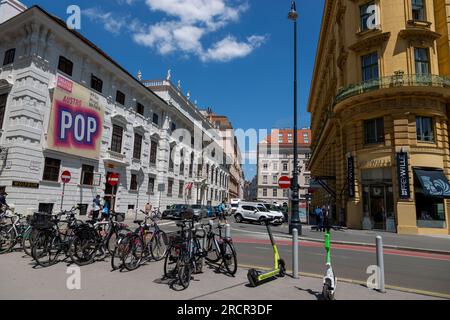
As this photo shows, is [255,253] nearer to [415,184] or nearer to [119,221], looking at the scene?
[119,221]

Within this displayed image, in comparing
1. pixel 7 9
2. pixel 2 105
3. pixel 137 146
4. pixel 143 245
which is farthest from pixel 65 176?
pixel 7 9

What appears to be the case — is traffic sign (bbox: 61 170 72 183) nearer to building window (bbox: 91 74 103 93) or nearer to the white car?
building window (bbox: 91 74 103 93)

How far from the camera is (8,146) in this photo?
17.7m

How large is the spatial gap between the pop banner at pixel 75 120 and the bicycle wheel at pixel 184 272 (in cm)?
1716

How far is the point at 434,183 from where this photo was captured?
19.6 metres

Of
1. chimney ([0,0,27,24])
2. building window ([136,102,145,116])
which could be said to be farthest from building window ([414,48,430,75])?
chimney ([0,0,27,24])

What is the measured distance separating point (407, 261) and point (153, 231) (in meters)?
8.65

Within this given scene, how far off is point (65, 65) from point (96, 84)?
3.33 metres

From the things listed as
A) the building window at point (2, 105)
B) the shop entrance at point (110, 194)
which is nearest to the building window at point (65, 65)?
the building window at point (2, 105)

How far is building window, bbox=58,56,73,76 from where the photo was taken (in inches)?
818

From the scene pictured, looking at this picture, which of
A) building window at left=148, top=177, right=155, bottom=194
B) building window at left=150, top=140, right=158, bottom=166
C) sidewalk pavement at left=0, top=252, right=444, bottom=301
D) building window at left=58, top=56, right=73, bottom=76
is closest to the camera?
sidewalk pavement at left=0, top=252, right=444, bottom=301

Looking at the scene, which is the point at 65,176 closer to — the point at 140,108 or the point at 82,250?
the point at 82,250

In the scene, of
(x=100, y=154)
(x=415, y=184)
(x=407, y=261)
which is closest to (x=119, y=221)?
(x=407, y=261)

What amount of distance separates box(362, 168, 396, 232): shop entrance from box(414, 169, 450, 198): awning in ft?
6.54
